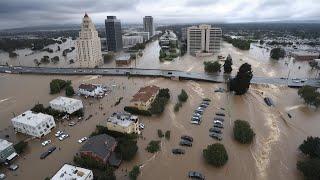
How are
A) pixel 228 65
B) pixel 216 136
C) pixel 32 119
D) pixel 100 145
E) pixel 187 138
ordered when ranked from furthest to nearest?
pixel 228 65 < pixel 32 119 < pixel 216 136 < pixel 187 138 < pixel 100 145

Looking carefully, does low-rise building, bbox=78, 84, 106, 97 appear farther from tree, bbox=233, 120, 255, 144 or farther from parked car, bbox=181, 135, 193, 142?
tree, bbox=233, 120, 255, 144

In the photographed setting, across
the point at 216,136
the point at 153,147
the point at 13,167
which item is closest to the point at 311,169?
the point at 216,136

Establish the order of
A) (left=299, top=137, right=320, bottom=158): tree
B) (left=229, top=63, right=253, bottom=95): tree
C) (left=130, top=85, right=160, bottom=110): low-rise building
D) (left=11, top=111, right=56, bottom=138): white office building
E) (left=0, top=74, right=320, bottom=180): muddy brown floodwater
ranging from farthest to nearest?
1. (left=229, top=63, right=253, bottom=95): tree
2. (left=130, top=85, right=160, bottom=110): low-rise building
3. (left=11, top=111, right=56, bottom=138): white office building
4. (left=0, top=74, right=320, bottom=180): muddy brown floodwater
5. (left=299, top=137, right=320, bottom=158): tree

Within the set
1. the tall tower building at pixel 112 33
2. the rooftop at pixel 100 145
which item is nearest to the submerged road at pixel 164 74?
the rooftop at pixel 100 145

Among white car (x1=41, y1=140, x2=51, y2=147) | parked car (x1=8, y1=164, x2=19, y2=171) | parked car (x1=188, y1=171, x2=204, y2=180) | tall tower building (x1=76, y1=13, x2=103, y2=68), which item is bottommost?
parked car (x1=188, y1=171, x2=204, y2=180)

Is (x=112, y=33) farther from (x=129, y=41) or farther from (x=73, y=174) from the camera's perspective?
(x=73, y=174)

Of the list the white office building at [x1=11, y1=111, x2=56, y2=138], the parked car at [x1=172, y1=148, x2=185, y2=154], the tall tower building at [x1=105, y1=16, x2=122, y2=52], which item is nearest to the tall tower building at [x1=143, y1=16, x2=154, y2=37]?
the tall tower building at [x1=105, y1=16, x2=122, y2=52]

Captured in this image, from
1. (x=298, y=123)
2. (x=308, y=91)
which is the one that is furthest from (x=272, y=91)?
(x=298, y=123)

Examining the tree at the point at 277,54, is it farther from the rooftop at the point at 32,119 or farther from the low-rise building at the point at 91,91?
the rooftop at the point at 32,119
